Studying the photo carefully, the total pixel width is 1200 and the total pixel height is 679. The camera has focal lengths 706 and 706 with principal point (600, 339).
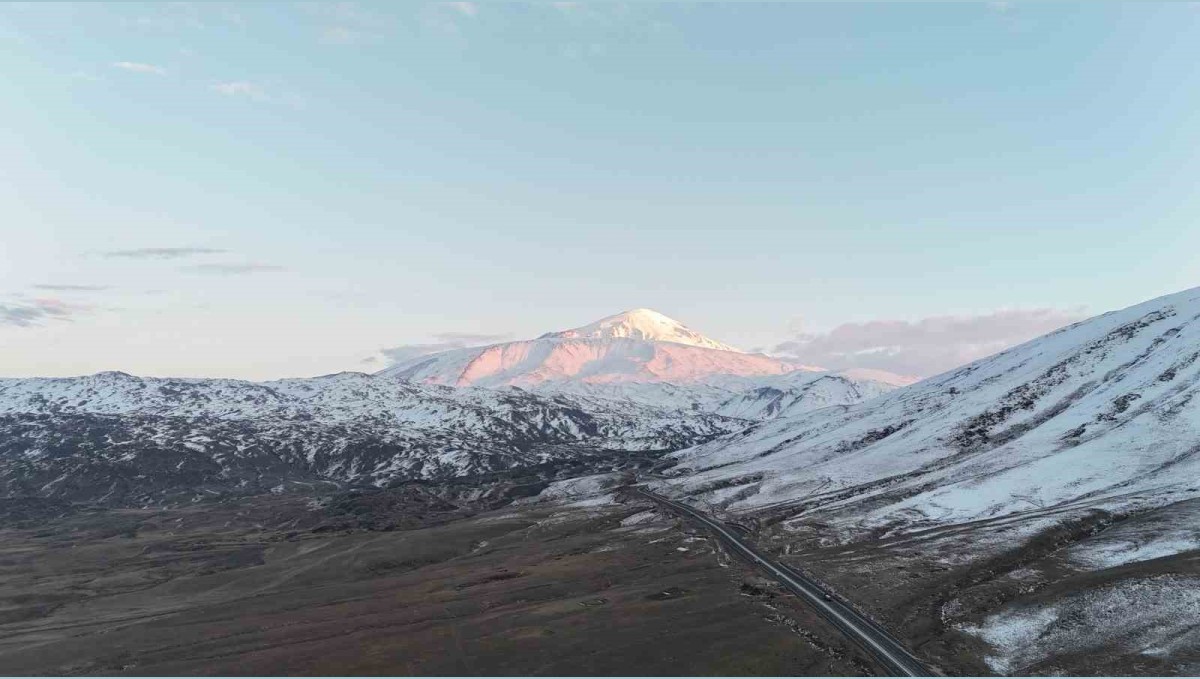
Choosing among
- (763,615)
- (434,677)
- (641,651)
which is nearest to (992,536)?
(763,615)

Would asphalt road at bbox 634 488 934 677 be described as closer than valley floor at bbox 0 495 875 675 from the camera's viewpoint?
Yes

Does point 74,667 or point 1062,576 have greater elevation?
point 74,667

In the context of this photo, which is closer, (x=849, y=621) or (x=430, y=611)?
(x=849, y=621)

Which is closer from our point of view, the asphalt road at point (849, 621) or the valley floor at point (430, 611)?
the asphalt road at point (849, 621)

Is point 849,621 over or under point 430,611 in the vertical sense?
under

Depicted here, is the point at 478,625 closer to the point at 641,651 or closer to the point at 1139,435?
the point at 641,651

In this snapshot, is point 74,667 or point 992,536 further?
point 992,536

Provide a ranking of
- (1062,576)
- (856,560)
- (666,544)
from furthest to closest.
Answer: (666,544) < (856,560) < (1062,576)

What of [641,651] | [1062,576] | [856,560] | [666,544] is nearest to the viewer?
[641,651]
